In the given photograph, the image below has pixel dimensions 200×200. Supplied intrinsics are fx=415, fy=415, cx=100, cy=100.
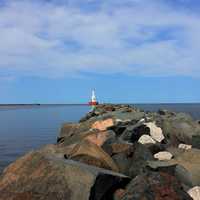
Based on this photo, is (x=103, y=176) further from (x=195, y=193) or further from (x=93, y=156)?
(x=195, y=193)

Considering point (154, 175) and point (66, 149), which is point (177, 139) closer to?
point (66, 149)

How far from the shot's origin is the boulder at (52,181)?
6.64 m

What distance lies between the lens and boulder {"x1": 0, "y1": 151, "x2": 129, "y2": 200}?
664cm

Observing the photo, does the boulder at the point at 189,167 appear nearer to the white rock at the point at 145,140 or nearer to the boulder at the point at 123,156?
the boulder at the point at 123,156

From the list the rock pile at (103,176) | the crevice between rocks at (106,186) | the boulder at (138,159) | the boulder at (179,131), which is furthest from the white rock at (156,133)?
the crevice between rocks at (106,186)

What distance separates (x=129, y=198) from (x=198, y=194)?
50.9 inches

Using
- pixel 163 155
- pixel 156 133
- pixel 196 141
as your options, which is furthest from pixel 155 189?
pixel 156 133

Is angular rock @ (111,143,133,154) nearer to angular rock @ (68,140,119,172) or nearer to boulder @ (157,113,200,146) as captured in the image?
angular rock @ (68,140,119,172)

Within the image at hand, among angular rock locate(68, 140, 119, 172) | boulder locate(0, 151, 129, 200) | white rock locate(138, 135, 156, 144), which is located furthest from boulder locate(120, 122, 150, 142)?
boulder locate(0, 151, 129, 200)

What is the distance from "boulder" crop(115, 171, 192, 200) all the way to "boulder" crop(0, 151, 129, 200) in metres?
0.66

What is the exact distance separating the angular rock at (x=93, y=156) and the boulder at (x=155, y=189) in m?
1.63

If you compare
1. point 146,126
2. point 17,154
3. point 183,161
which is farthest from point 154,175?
point 17,154

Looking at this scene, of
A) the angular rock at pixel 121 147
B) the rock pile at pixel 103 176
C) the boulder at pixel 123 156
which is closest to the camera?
the rock pile at pixel 103 176

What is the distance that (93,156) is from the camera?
833 cm
